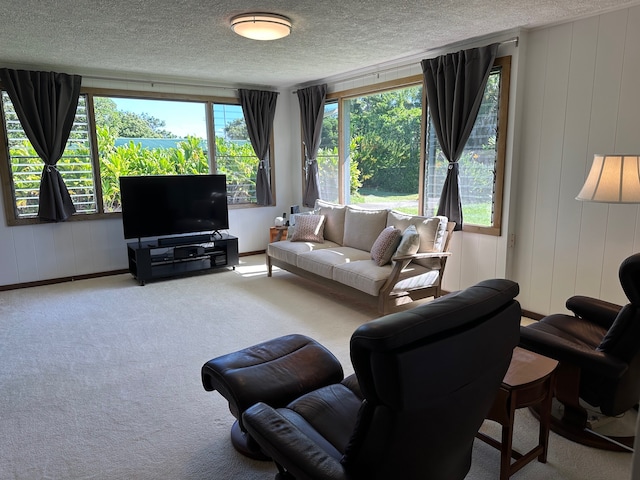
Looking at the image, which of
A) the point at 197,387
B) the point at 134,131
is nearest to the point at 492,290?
the point at 197,387

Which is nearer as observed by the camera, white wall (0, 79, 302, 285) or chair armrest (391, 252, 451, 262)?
chair armrest (391, 252, 451, 262)

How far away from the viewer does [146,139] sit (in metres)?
5.73

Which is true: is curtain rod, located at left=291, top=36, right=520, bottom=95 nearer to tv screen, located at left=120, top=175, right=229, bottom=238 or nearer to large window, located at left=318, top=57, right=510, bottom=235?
large window, located at left=318, top=57, right=510, bottom=235

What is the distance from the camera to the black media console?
5211 mm

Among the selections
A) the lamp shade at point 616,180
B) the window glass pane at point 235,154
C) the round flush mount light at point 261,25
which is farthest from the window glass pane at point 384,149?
the lamp shade at point 616,180

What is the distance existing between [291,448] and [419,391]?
0.54 metres

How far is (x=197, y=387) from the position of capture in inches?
113

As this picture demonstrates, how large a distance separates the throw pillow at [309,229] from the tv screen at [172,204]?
3.68 ft

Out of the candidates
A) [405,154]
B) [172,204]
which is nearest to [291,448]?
[405,154]

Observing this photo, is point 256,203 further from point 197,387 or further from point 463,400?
point 463,400

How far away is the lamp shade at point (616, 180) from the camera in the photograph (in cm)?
263

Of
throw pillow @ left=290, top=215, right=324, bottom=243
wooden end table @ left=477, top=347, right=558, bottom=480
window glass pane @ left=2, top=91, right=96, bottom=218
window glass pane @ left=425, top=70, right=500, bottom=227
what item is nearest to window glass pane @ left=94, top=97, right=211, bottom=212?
→ window glass pane @ left=2, top=91, right=96, bottom=218

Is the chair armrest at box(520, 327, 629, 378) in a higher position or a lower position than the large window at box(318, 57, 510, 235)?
lower

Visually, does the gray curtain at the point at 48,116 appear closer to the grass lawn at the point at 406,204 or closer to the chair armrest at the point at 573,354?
the grass lawn at the point at 406,204
